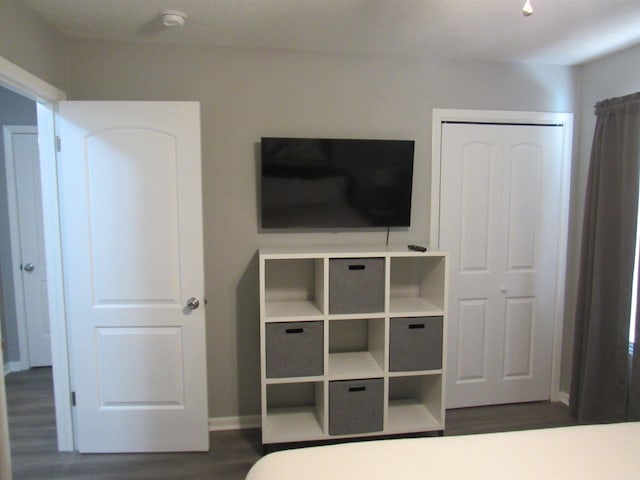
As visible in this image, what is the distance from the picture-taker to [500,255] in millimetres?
2984

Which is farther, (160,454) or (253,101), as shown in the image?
(253,101)

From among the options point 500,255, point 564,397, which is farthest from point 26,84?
point 564,397

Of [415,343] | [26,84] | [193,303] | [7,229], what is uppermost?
[26,84]

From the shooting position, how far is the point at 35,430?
2773 millimetres

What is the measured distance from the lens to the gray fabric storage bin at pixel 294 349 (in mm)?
2373

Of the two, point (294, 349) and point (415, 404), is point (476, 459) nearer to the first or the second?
point (294, 349)

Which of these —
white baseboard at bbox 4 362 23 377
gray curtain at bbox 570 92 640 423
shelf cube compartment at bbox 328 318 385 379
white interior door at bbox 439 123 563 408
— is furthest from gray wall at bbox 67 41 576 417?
white baseboard at bbox 4 362 23 377

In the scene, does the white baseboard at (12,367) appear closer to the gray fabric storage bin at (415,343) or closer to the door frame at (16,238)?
the door frame at (16,238)

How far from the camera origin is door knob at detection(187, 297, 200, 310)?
2.43 metres

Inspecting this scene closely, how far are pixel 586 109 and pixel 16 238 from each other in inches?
184

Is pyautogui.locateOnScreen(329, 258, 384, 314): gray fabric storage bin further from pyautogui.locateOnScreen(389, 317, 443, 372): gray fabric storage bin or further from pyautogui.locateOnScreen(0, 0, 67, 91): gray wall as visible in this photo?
pyautogui.locateOnScreen(0, 0, 67, 91): gray wall

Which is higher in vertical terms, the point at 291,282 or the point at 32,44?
the point at 32,44

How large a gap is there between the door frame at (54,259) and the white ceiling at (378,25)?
1.68 feet

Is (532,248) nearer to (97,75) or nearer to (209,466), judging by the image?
(209,466)
